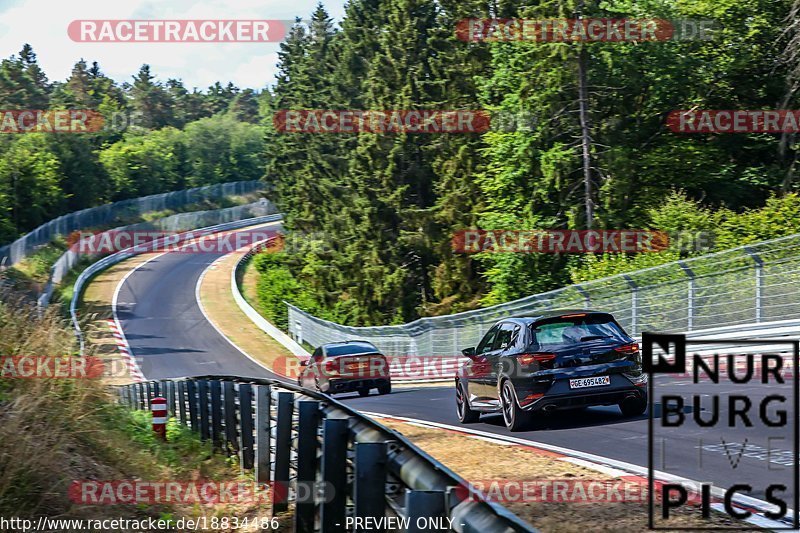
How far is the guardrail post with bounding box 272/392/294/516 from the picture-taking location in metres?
9.02

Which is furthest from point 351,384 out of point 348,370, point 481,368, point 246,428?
point 246,428

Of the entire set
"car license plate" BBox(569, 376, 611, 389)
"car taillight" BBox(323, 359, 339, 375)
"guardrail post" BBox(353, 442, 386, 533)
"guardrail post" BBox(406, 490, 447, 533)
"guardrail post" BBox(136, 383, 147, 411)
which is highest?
"guardrail post" BBox(406, 490, 447, 533)

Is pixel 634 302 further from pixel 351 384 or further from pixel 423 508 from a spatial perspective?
pixel 423 508

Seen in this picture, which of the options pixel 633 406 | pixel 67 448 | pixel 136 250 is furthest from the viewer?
pixel 136 250

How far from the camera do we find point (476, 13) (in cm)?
5028

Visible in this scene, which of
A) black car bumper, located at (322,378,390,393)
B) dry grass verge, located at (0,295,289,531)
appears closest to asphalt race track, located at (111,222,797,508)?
black car bumper, located at (322,378,390,393)

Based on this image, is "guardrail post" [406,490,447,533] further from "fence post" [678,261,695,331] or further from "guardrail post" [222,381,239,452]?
"fence post" [678,261,695,331]

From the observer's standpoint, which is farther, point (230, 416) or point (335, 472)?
point (230, 416)

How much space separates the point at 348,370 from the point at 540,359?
45.2 feet

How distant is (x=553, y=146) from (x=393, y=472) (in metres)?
37.2

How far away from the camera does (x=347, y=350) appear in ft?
86.0

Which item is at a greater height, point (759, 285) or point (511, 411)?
point (759, 285)

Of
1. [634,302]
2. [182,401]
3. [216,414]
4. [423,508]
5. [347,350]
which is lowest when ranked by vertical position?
Result: [347,350]

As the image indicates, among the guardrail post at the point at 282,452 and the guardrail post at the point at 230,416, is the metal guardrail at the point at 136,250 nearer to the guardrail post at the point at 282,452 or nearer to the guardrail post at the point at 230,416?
the guardrail post at the point at 230,416
